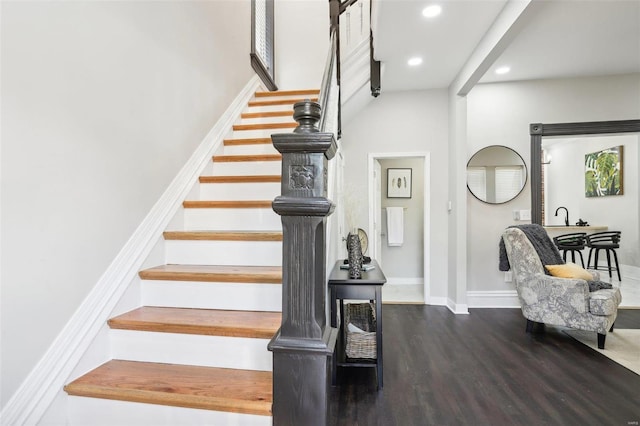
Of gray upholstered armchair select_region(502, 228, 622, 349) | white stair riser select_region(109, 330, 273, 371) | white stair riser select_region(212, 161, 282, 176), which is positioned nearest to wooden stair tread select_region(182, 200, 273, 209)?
white stair riser select_region(212, 161, 282, 176)

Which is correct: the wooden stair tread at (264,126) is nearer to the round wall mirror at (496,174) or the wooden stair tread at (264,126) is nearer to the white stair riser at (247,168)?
the white stair riser at (247,168)

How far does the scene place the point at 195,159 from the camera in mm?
2377

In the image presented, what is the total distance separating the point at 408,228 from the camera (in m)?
5.33

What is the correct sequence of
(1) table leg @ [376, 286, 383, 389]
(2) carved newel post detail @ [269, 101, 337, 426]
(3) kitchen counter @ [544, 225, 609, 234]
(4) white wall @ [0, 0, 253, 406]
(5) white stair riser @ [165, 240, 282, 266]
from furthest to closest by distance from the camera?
(3) kitchen counter @ [544, 225, 609, 234]
(1) table leg @ [376, 286, 383, 389]
(5) white stair riser @ [165, 240, 282, 266]
(4) white wall @ [0, 0, 253, 406]
(2) carved newel post detail @ [269, 101, 337, 426]

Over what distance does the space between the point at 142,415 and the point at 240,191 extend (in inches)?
59.0

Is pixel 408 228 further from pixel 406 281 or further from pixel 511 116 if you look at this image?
pixel 511 116

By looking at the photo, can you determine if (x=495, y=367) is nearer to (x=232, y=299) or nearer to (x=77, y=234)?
(x=232, y=299)

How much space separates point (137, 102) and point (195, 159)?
0.64 meters

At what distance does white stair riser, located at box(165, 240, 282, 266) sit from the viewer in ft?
6.07

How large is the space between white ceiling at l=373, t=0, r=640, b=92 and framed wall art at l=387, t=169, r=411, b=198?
5.48 ft

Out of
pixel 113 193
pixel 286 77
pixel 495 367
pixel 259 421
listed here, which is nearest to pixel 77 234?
pixel 113 193

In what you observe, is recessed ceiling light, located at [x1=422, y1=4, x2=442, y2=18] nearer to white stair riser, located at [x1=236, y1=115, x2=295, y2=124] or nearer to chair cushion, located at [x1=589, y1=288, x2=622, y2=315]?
white stair riser, located at [x1=236, y1=115, x2=295, y2=124]

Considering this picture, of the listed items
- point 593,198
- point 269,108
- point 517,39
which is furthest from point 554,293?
point 593,198

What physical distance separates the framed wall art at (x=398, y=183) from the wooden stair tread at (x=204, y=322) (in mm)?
4126
